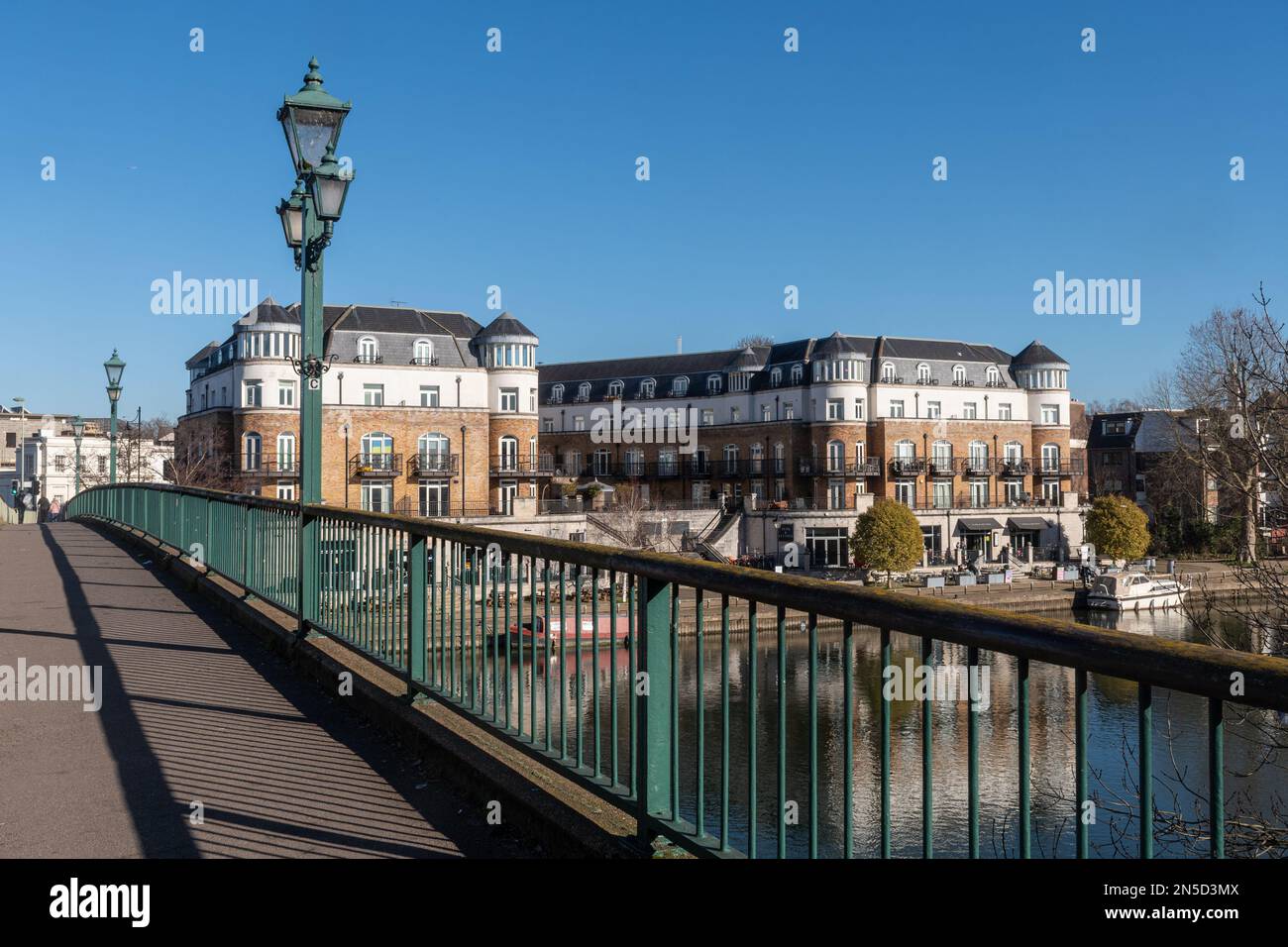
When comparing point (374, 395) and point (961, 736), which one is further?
point (374, 395)

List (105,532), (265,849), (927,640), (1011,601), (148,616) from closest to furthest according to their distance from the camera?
(927,640)
(265,849)
(148,616)
(105,532)
(1011,601)

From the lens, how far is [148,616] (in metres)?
9.65

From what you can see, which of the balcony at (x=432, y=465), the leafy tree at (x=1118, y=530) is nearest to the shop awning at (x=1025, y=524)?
the leafy tree at (x=1118, y=530)

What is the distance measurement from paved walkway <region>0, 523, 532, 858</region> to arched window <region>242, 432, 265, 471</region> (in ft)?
136

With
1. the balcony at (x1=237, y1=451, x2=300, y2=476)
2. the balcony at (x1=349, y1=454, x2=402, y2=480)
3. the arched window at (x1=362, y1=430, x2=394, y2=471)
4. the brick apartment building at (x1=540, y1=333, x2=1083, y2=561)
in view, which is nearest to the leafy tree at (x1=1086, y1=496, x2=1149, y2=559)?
the brick apartment building at (x1=540, y1=333, x2=1083, y2=561)

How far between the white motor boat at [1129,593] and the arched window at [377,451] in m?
33.2

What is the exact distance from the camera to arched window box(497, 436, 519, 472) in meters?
53.0

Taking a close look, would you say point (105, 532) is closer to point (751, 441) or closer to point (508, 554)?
point (508, 554)

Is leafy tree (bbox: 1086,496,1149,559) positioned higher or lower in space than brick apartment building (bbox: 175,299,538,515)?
lower

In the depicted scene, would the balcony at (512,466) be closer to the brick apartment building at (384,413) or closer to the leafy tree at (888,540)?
the brick apartment building at (384,413)

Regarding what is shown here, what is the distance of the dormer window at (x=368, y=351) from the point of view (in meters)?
49.2

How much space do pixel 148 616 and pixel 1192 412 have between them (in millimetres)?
22097

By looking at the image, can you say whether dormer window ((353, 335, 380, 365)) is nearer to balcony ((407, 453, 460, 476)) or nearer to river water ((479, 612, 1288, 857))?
balcony ((407, 453, 460, 476))
